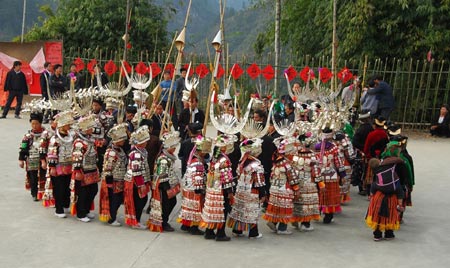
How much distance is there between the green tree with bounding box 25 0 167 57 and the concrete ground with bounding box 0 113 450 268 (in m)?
12.2

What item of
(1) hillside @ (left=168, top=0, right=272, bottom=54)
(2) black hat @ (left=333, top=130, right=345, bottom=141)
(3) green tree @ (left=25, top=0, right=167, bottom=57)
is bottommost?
(2) black hat @ (left=333, top=130, right=345, bottom=141)

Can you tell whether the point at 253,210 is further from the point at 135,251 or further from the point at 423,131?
the point at 423,131

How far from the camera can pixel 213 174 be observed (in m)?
7.80

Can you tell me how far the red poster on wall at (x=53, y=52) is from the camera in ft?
65.2

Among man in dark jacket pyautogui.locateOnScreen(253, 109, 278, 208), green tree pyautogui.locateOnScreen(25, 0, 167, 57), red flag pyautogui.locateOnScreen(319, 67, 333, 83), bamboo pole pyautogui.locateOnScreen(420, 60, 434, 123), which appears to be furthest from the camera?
green tree pyautogui.locateOnScreen(25, 0, 167, 57)

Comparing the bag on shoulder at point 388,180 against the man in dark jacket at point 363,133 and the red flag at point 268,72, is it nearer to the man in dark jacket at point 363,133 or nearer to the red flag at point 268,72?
the man in dark jacket at point 363,133

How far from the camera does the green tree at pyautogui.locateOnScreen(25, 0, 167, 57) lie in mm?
21219

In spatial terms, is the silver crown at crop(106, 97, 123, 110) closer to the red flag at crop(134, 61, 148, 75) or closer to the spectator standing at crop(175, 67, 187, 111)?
the spectator standing at crop(175, 67, 187, 111)

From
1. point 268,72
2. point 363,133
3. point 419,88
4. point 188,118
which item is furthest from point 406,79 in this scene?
point 188,118

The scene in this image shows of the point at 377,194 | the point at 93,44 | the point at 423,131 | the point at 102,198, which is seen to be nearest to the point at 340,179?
the point at 377,194

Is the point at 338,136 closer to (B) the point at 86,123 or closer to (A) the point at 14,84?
(B) the point at 86,123

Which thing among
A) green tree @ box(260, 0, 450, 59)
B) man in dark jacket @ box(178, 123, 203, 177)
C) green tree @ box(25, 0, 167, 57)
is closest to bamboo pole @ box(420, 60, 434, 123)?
green tree @ box(260, 0, 450, 59)

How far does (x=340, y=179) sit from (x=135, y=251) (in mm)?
3476

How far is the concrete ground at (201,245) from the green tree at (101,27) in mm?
12160
